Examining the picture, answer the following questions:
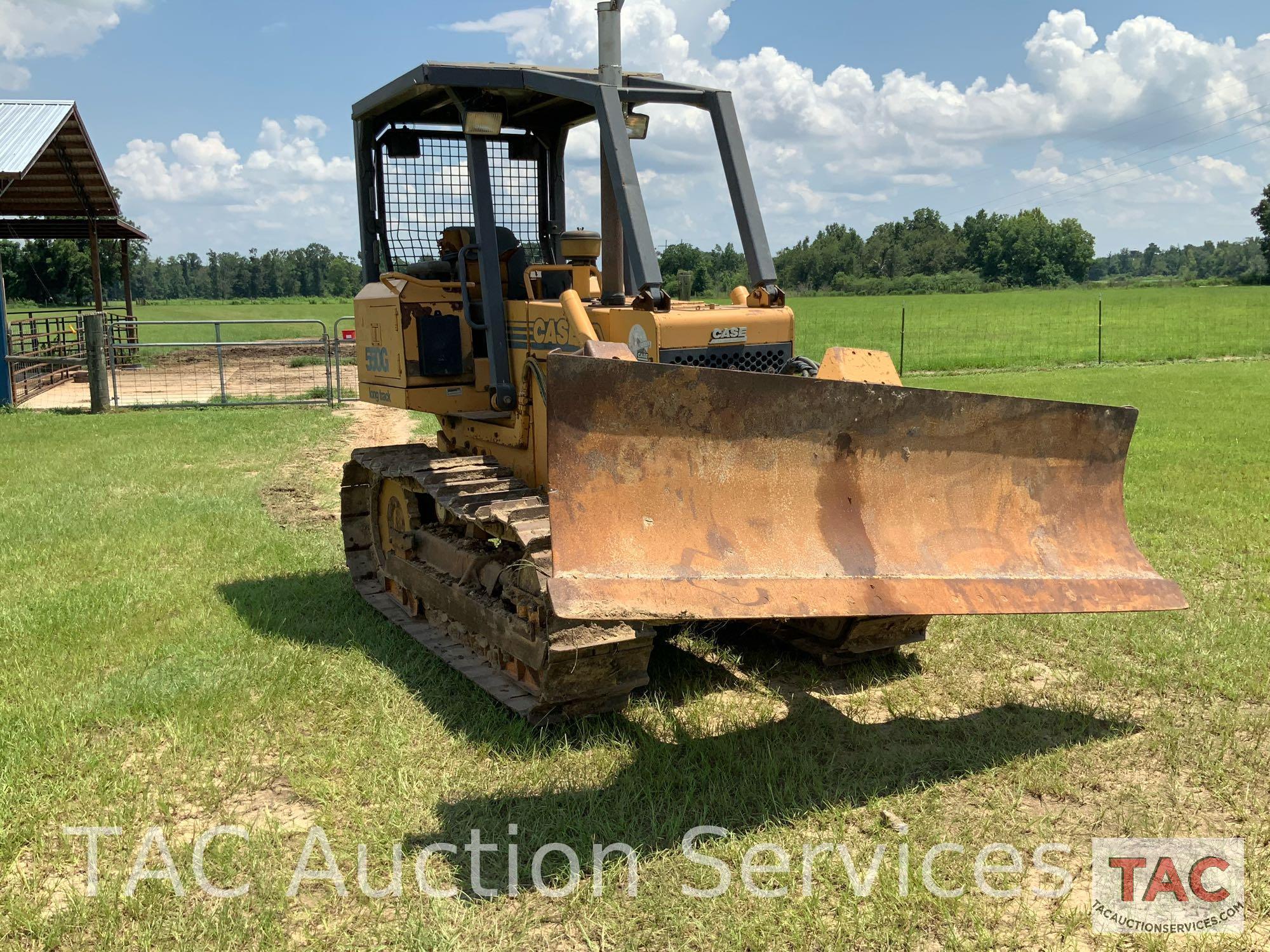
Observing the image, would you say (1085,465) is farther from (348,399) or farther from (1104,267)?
(1104,267)

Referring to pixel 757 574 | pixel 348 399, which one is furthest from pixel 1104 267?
pixel 757 574

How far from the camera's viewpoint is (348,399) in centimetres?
1872

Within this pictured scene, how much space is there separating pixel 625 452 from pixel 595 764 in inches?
52.7

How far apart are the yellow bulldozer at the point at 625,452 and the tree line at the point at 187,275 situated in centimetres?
4940

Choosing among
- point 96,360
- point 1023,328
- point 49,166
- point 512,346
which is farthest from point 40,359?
point 1023,328

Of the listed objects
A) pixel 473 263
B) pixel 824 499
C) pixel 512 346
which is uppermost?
pixel 473 263

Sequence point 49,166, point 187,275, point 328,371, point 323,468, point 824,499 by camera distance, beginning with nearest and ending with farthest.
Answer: point 824,499 < point 323,468 < point 328,371 < point 49,166 < point 187,275

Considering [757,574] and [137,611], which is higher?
[757,574]

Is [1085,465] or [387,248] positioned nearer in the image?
[1085,465]

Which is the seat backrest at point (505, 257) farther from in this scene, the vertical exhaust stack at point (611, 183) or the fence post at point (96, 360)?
the fence post at point (96, 360)

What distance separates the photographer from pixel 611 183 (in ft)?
16.7

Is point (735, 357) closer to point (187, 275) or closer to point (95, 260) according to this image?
point (95, 260)

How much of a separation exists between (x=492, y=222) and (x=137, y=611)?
315cm

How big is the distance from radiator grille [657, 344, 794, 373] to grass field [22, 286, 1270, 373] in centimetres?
1824
